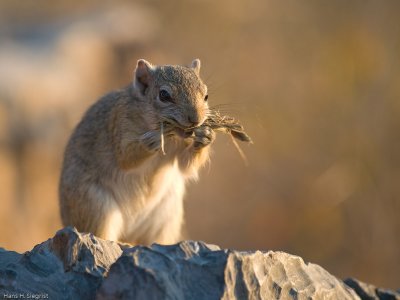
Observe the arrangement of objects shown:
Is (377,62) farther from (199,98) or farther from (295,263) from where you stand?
(295,263)

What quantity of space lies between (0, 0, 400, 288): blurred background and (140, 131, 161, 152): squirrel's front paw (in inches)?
269

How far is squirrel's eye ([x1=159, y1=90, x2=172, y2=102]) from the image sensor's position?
6781 mm

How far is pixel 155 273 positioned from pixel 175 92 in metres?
2.66

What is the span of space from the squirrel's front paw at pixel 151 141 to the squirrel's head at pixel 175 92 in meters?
0.23

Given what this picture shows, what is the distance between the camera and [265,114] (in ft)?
55.7

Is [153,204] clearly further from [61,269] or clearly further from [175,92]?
[61,269]

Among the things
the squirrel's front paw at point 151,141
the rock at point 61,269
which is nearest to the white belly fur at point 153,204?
the squirrel's front paw at point 151,141

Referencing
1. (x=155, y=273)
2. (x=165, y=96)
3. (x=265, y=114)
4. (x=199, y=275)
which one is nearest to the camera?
(x=155, y=273)

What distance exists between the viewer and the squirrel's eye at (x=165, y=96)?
678 centimetres

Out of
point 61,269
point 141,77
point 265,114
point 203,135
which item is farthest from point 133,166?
point 265,114

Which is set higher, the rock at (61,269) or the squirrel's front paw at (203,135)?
the squirrel's front paw at (203,135)

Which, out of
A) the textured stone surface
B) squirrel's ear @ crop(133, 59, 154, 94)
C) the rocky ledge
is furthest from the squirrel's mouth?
the textured stone surface

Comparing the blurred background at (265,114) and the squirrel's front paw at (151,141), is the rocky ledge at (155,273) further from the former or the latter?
the blurred background at (265,114)

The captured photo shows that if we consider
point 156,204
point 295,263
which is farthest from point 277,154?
point 295,263
